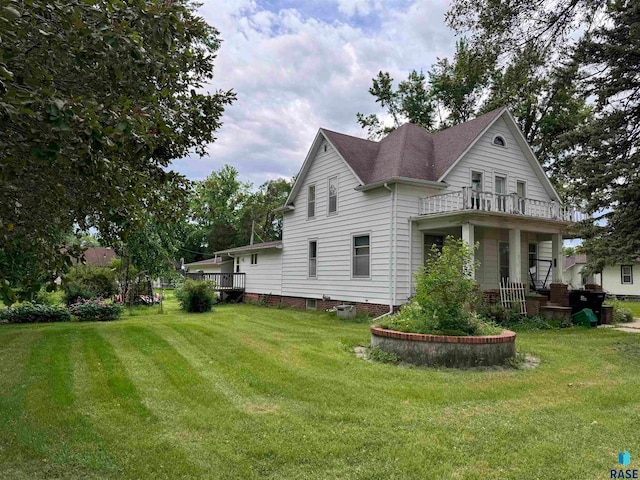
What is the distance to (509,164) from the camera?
653 inches

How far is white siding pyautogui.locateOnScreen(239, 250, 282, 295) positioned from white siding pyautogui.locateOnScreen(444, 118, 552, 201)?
9395 mm

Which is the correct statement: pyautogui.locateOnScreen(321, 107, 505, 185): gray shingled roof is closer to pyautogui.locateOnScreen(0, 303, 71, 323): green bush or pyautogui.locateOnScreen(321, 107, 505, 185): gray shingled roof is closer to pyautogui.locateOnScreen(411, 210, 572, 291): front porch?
pyautogui.locateOnScreen(411, 210, 572, 291): front porch

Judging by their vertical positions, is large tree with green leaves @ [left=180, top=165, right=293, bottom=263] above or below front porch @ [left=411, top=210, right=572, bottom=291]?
above

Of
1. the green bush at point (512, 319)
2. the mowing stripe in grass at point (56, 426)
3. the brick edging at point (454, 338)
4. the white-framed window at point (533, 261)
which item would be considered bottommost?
the mowing stripe in grass at point (56, 426)

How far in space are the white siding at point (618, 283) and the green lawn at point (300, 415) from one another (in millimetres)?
28286

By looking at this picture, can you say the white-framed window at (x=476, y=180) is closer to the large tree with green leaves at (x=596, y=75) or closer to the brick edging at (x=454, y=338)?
the large tree with green leaves at (x=596, y=75)

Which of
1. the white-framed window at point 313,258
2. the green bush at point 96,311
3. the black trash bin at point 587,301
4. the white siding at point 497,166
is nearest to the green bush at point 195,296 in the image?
the green bush at point 96,311

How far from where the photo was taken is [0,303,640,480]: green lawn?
3498 mm

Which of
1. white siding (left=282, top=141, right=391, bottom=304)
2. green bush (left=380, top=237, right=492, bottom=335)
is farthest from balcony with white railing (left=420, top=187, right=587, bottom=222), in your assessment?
green bush (left=380, top=237, right=492, bottom=335)

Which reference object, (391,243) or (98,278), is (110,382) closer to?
(391,243)

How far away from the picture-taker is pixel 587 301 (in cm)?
1388

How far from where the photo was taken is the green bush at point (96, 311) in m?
14.0

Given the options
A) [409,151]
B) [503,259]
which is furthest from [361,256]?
[503,259]

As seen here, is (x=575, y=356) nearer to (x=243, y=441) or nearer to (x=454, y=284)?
(x=454, y=284)
